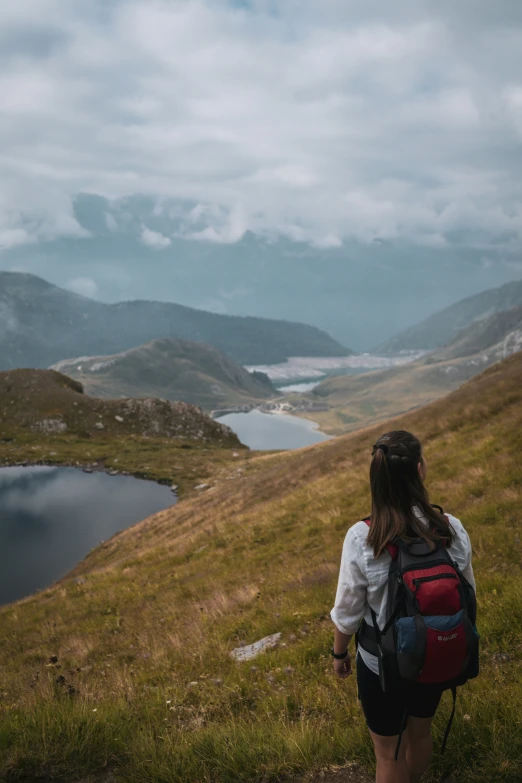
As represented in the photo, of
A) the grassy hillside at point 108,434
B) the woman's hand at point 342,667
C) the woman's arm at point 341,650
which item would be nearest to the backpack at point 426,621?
the woman's arm at point 341,650

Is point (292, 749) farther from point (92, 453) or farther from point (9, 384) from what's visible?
point (9, 384)

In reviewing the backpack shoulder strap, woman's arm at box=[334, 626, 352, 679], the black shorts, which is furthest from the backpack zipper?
woman's arm at box=[334, 626, 352, 679]

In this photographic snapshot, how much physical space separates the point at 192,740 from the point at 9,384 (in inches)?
3707

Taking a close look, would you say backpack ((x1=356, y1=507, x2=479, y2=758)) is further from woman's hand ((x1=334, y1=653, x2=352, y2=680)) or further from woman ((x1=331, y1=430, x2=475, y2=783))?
woman's hand ((x1=334, y1=653, x2=352, y2=680))

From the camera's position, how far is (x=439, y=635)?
426 cm

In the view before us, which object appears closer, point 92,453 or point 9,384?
point 92,453

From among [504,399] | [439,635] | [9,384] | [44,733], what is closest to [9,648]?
[44,733]

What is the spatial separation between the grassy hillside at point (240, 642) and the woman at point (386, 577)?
1103 millimetres

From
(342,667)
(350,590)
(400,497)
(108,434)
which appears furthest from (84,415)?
(400,497)

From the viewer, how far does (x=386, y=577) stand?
4.73 metres

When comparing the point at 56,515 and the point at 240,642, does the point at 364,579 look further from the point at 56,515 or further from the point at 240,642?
the point at 56,515

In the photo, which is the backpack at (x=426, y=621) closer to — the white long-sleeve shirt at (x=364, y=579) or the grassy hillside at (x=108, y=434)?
the white long-sleeve shirt at (x=364, y=579)

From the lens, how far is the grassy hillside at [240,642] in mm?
6113

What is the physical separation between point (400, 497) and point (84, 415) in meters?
87.9
